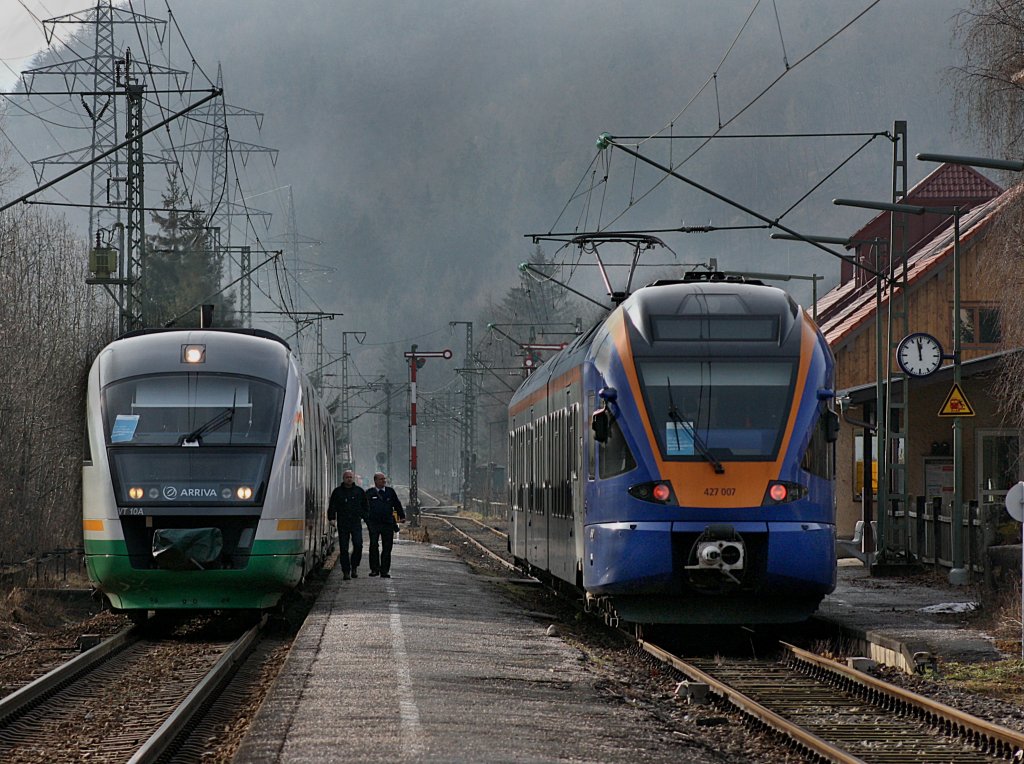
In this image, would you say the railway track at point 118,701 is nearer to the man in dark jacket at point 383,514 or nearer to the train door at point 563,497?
the train door at point 563,497

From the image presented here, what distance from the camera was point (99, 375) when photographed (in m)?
17.6

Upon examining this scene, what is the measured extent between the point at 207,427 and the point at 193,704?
6.04m

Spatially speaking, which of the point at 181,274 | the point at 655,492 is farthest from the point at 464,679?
the point at 181,274

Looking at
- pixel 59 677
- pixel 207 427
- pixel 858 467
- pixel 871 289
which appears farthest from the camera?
pixel 871 289

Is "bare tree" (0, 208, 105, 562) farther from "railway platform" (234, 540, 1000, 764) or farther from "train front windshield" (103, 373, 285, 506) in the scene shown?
"railway platform" (234, 540, 1000, 764)

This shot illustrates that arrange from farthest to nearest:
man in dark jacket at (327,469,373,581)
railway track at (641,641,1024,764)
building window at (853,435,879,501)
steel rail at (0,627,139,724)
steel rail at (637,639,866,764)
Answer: building window at (853,435,879,501) < man in dark jacket at (327,469,373,581) < steel rail at (0,627,139,724) < railway track at (641,641,1024,764) < steel rail at (637,639,866,764)

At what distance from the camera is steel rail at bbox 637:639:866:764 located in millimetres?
9430

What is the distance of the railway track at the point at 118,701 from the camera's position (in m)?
10.3

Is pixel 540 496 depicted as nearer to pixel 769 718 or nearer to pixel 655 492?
pixel 655 492

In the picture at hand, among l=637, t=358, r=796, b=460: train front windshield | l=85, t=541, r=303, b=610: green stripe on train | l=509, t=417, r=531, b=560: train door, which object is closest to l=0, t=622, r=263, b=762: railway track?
l=85, t=541, r=303, b=610: green stripe on train

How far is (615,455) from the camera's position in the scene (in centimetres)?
1551

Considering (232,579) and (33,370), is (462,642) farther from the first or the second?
(33,370)

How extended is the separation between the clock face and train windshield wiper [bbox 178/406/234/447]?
1256cm

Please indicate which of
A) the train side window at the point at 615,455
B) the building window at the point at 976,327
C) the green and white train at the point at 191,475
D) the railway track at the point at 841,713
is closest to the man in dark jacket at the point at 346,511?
the green and white train at the point at 191,475
